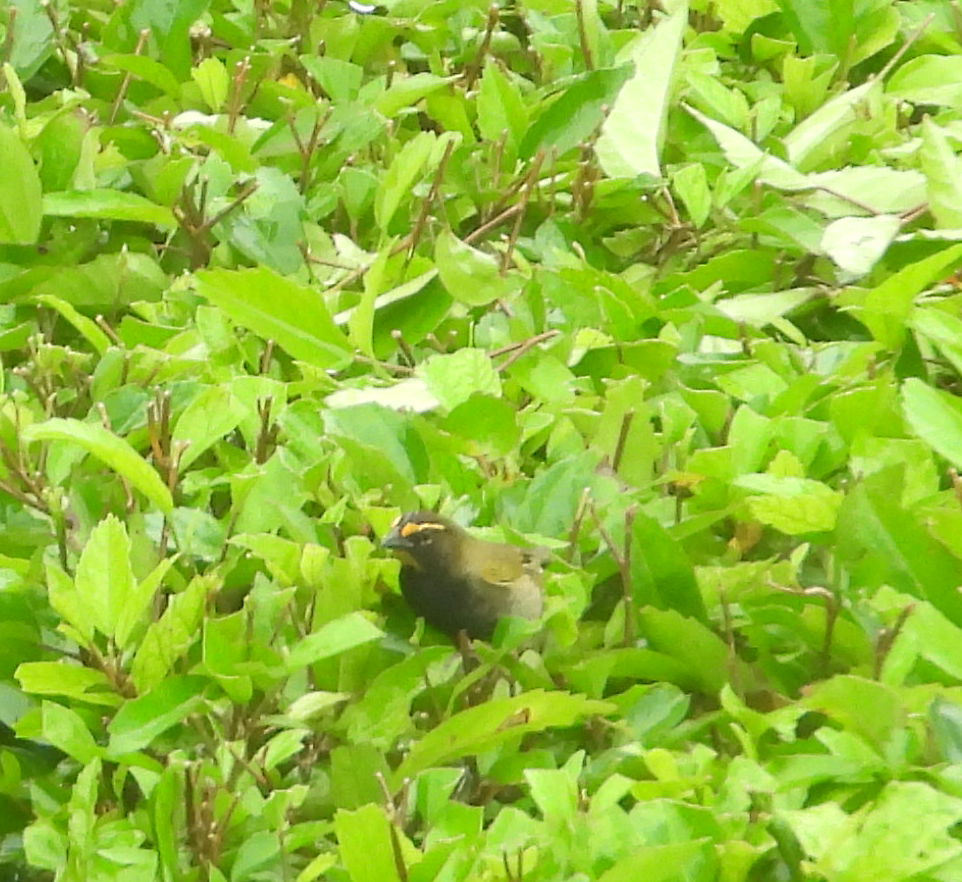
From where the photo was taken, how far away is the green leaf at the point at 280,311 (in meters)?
1.42

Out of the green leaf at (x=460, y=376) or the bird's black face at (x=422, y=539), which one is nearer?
the bird's black face at (x=422, y=539)

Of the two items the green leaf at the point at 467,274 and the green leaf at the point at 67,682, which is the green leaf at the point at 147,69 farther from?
the green leaf at the point at 67,682

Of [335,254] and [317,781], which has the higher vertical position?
[335,254]

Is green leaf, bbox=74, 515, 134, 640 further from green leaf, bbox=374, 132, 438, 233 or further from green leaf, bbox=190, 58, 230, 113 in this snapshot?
green leaf, bbox=190, 58, 230, 113

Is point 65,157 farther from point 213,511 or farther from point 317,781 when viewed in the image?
point 317,781

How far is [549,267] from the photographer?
5.33ft

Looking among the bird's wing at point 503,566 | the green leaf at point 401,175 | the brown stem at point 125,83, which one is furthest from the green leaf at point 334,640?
the brown stem at point 125,83

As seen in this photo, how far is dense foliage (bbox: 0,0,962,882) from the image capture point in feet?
3.34

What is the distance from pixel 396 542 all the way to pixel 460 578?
0.07m

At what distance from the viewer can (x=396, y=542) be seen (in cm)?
117

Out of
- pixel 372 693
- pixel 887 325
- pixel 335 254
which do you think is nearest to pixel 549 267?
pixel 335 254

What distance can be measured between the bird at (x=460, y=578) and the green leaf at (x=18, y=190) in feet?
2.25

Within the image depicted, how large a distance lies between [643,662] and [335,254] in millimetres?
712

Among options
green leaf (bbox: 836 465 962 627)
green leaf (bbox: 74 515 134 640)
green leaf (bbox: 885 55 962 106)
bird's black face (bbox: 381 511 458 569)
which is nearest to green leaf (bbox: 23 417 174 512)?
green leaf (bbox: 74 515 134 640)
